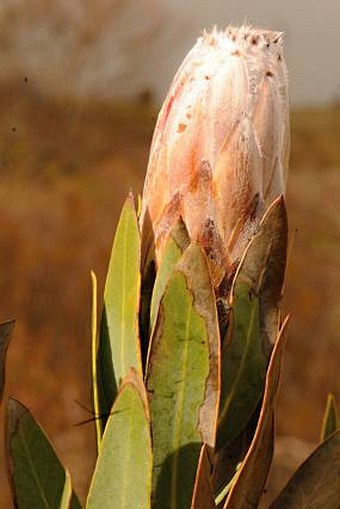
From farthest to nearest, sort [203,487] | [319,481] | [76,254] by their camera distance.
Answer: [76,254] < [319,481] < [203,487]

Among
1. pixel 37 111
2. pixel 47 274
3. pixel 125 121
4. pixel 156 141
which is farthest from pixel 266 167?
pixel 125 121

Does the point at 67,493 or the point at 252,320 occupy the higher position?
the point at 252,320

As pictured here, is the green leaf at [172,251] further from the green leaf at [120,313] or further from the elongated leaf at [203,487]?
the elongated leaf at [203,487]

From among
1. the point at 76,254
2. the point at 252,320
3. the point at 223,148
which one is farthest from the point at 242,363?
the point at 76,254

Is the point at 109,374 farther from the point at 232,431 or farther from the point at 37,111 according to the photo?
the point at 37,111

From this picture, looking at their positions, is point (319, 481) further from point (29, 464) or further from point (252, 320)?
point (29, 464)

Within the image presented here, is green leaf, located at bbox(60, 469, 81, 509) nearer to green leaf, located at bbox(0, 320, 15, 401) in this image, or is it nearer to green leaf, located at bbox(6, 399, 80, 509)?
green leaf, located at bbox(6, 399, 80, 509)

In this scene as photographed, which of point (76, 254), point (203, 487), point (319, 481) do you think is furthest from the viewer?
point (76, 254)
